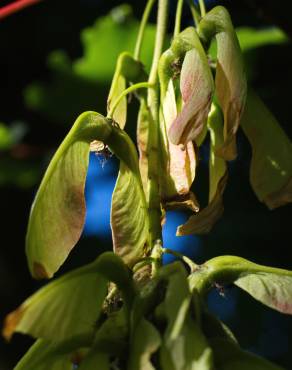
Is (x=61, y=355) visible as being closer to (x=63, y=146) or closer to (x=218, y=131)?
(x=63, y=146)

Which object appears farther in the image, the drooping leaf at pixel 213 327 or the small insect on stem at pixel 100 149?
the small insect on stem at pixel 100 149

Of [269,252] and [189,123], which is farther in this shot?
[269,252]

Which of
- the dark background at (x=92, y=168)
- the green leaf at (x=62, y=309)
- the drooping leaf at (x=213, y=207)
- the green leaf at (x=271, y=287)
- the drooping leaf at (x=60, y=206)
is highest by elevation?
the drooping leaf at (x=60, y=206)

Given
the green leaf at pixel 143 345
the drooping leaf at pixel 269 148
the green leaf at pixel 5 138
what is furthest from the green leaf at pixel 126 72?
the green leaf at pixel 5 138

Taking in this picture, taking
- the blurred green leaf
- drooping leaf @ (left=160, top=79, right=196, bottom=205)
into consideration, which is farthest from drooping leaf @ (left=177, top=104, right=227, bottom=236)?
the blurred green leaf

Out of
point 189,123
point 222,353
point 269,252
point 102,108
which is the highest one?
point 189,123

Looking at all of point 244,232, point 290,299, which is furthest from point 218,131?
point 244,232

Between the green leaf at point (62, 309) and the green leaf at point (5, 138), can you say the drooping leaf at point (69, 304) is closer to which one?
the green leaf at point (62, 309)
